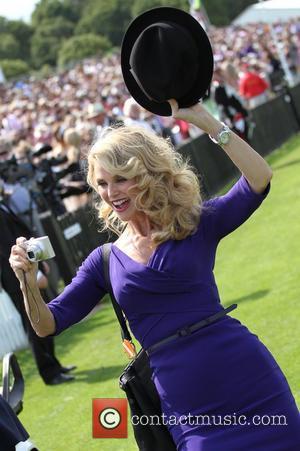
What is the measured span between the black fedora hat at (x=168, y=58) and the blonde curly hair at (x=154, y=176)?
6.3 inches

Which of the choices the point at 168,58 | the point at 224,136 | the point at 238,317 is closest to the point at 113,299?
the point at 224,136

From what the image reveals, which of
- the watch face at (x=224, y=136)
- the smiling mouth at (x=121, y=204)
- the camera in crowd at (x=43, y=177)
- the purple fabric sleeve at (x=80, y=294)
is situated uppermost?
the watch face at (x=224, y=136)

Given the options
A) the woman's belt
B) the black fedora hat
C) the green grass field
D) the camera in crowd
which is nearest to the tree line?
the camera in crowd

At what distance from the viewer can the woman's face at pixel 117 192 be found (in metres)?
3.98

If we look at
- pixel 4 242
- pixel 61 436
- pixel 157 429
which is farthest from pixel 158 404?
pixel 4 242

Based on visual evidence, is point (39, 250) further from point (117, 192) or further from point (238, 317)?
point (238, 317)

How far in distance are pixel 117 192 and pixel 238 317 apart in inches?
219

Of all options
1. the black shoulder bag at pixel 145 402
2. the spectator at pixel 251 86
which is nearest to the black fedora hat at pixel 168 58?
the black shoulder bag at pixel 145 402

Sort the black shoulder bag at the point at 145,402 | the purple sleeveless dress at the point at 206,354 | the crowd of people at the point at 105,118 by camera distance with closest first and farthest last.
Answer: the purple sleeveless dress at the point at 206,354 → the black shoulder bag at the point at 145,402 → the crowd of people at the point at 105,118

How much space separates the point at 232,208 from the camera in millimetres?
3859

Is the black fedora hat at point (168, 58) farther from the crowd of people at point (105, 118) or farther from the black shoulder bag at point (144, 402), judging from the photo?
the crowd of people at point (105, 118)

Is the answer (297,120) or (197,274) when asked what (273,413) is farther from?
(297,120)

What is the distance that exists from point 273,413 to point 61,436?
4.14 metres

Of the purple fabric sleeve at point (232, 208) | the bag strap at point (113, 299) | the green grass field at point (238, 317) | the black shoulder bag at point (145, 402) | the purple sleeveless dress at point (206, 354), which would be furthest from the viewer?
the green grass field at point (238, 317)
